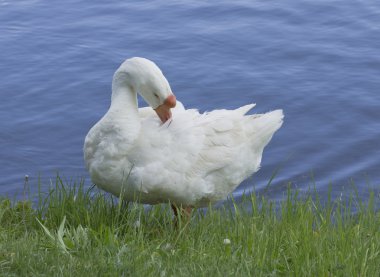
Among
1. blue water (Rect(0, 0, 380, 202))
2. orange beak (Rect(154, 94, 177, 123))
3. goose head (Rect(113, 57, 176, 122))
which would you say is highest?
goose head (Rect(113, 57, 176, 122))

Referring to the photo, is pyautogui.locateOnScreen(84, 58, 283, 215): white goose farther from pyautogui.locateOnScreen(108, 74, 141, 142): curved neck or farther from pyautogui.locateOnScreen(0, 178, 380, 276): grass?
pyautogui.locateOnScreen(0, 178, 380, 276): grass

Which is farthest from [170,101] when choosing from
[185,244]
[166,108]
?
[185,244]

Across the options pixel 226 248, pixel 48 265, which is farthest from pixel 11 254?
pixel 226 248

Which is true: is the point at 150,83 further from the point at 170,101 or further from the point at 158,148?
the point at 158,148

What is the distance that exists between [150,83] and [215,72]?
16.7 feet

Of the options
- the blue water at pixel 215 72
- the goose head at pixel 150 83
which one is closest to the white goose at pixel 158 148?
the goose head at pixel 150 83

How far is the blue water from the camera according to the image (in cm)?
1054

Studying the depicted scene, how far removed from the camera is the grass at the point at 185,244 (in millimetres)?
5266

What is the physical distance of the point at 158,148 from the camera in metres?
7.11

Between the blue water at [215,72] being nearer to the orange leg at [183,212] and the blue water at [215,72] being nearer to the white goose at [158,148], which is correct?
the white goose at [158,148]

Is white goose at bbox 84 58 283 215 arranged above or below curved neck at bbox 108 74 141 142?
below

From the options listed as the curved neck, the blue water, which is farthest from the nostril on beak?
the blue water

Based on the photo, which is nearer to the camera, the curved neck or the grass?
the grass

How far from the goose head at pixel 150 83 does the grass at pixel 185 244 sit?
84 centimetres
